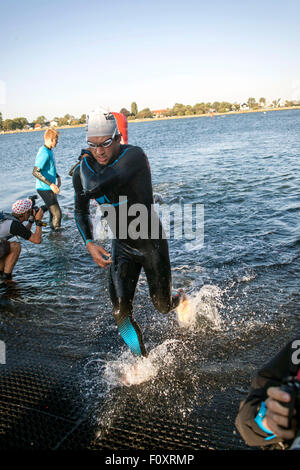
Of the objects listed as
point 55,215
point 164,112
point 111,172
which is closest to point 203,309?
point 111,172

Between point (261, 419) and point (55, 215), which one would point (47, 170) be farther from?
point (261, 419)

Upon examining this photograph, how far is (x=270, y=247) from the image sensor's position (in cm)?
683

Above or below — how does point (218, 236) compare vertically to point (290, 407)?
below

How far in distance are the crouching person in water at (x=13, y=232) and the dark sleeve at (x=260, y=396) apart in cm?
486

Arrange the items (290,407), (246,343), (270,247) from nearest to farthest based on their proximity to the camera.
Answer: (290,407)
(246,343)
(270,247)

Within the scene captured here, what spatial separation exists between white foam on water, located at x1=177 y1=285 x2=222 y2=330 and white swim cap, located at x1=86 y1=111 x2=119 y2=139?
2.33 meters

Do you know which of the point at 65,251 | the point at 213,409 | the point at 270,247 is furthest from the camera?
the point at 65,251

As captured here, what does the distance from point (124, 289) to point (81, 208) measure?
0.90m

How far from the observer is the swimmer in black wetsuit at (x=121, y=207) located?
2.96 metres

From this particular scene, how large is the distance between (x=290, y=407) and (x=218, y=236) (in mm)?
6763

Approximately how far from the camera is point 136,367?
11.9 feet

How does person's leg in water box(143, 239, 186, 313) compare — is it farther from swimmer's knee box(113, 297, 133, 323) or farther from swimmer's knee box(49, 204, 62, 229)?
swimmer's knee box(49, 204, 62, 229)

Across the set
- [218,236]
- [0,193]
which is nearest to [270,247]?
[218,236]

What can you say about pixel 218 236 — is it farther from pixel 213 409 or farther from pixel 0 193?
pixel 0 193
